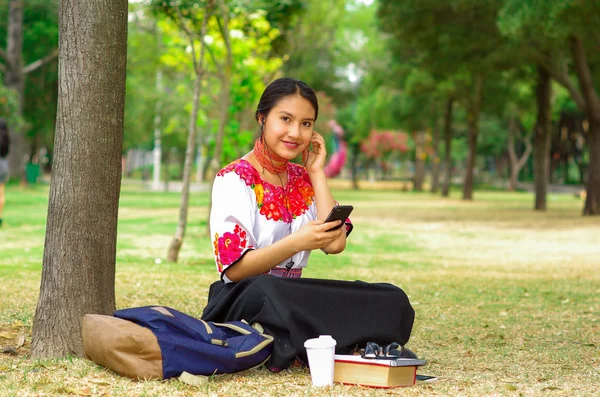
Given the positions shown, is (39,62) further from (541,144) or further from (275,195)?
(275,195)

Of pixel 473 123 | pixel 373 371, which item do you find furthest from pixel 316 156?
pixel 473 123

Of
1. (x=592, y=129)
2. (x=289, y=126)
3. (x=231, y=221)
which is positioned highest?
(x=592, y=129)

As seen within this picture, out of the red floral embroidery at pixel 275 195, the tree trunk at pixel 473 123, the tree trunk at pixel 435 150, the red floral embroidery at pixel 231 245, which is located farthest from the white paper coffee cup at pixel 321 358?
the tree trunk at pixel 435 150

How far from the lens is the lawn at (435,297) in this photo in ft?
14.3

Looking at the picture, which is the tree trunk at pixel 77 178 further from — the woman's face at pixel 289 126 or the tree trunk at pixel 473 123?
the tree trunk at pixel 473 123

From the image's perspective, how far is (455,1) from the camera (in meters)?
20.9

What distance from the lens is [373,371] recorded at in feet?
14.3

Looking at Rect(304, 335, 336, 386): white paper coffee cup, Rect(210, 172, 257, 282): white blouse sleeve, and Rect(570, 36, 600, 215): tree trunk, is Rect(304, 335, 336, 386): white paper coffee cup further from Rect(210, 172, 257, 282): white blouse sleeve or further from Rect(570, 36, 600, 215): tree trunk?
A: Rect(570, 36, 600, 215): tree trunk

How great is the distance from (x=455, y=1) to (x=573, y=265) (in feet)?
33.0

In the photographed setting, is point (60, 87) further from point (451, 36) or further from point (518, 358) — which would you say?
point (451, 36)

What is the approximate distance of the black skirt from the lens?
4406 mm

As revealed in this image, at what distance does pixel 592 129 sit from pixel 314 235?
2085 centimetres

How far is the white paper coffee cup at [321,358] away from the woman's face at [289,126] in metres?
0.93

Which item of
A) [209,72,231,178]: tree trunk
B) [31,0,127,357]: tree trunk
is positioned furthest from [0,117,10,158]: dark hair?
[31,0,127,357]: tree trunk
